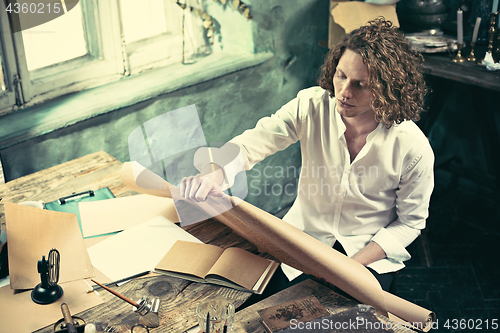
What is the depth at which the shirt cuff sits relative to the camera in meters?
1.60

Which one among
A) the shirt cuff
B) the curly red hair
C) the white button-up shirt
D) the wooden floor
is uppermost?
A: the curly red hair

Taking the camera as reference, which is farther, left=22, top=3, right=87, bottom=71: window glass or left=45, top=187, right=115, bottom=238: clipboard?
left=22, top=3, right=87, bottom=71: window glass

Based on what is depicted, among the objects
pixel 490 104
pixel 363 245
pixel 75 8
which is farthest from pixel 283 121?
pixel 490 104

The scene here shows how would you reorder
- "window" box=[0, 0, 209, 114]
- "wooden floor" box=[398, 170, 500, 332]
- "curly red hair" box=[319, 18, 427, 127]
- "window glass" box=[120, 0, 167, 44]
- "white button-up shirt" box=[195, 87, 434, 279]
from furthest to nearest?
"window glass" box=[120, 0, 167, 44] < "wooden floor" box=[398, 170, 500, 332] < "window" box=[0, 0, 209, 114] < "white button-up shirt" box=[195, 87, 434, 279] < "curly red hair" box=[319, 18, 427, 127]

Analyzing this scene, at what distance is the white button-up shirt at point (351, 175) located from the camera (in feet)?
5.23

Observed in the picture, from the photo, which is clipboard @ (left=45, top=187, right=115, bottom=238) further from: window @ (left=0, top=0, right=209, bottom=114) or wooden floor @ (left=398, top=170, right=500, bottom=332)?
wooden floor @ (left=398, top=170, right=500, bottom=332)

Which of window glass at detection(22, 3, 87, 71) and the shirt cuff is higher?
window glass at detection(22, 3, 87, 71)

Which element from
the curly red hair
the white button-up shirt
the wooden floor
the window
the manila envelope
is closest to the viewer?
the manila envelope

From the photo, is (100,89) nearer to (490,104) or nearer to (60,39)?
(60,39)

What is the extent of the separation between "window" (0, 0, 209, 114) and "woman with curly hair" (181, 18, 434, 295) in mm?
1122

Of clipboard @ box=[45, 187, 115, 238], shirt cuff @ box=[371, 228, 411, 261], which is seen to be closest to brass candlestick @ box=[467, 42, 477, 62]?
shirt cuff @ box=[371, 228, 411, 261]

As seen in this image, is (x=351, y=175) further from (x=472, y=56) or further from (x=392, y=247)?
(x=472, y=56)

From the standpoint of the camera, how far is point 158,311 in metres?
1.09

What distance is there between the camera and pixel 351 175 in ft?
5.52
